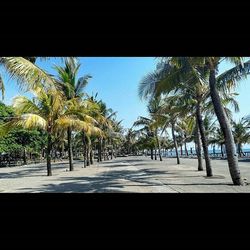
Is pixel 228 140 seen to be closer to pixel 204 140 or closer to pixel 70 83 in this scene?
pixel 204 140

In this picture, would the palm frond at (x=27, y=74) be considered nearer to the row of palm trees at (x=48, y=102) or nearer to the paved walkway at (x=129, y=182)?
the row of palm trees at (x=48, y=102)

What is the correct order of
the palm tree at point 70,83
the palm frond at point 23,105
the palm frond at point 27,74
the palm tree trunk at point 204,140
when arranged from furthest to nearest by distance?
the palm tree at point 70,83
the palm frond at point 23,105
the palm tree trunk at point 204,140
the palm frond at point 27,74

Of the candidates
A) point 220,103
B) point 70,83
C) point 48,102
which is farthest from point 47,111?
point 220,103

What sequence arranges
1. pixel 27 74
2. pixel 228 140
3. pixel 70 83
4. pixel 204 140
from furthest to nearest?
pixel 70 83 < pixel 204 140 < pixel 228 140 < pixel 27 74

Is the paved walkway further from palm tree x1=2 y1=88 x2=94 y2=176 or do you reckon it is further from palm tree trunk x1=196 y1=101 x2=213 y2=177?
palm tree x1=2 y1=88 x2=94 y2=176

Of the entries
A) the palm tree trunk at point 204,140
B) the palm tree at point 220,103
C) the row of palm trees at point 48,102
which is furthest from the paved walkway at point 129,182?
the row of palm trees at point 48,102

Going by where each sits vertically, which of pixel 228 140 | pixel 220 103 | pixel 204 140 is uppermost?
pixel 220 103

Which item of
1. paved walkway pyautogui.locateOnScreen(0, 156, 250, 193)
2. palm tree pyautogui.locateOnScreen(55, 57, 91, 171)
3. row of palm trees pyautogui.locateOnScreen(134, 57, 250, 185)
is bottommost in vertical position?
paved walkway pyautogui.locateOnScreen(0, 156, 250, 193)

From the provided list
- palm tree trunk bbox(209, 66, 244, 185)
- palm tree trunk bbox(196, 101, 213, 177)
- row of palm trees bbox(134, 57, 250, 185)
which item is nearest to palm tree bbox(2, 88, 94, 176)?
row of palm trees bbox(134, 57, 250, 185)
